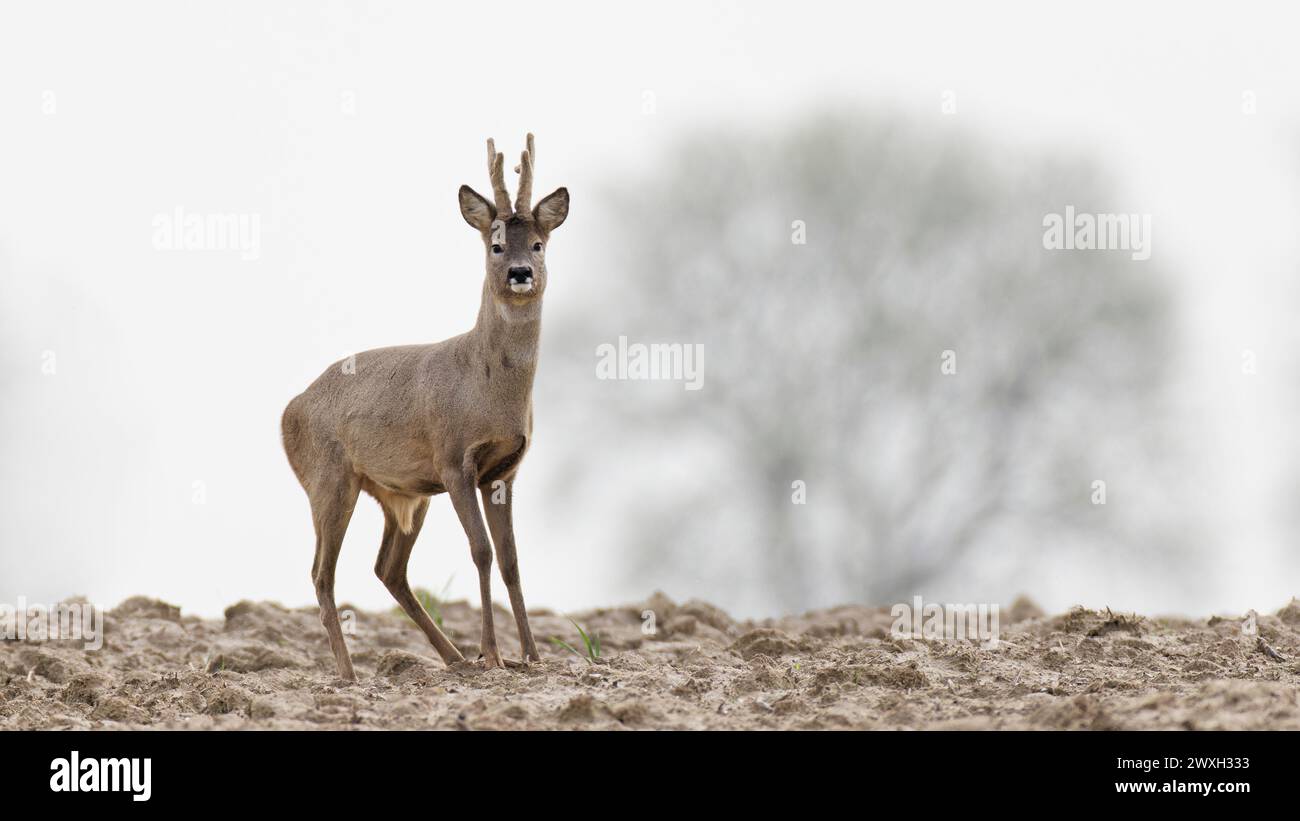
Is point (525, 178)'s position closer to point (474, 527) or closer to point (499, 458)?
point (499, 458)

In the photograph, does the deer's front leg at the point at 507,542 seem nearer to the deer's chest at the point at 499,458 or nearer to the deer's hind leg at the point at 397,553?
the deer's chest at the point at 499,458

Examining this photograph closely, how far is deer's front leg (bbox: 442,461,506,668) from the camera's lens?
8.34 m

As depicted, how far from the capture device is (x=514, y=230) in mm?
8273

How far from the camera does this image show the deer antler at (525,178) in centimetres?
837

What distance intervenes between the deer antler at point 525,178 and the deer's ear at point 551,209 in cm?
9

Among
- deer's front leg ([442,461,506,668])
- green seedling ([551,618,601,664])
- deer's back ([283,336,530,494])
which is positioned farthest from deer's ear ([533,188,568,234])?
green seedling ([551,618,601,664])

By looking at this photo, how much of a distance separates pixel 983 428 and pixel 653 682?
50.1ft

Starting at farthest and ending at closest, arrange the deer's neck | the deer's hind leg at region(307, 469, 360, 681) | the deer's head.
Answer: the deer's hind leg at region(307, 469, 360, 681)
the deer's neck
the deer's head

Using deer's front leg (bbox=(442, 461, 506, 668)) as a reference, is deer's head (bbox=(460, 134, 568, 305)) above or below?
above

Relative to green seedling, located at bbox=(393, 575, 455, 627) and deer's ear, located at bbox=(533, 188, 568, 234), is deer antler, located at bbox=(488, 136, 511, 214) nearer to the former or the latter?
deer's ear, located at bbox=(533, 188, 568, 234)

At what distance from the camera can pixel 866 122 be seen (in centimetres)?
2333

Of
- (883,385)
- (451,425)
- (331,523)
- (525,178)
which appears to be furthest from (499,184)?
(883,385)
